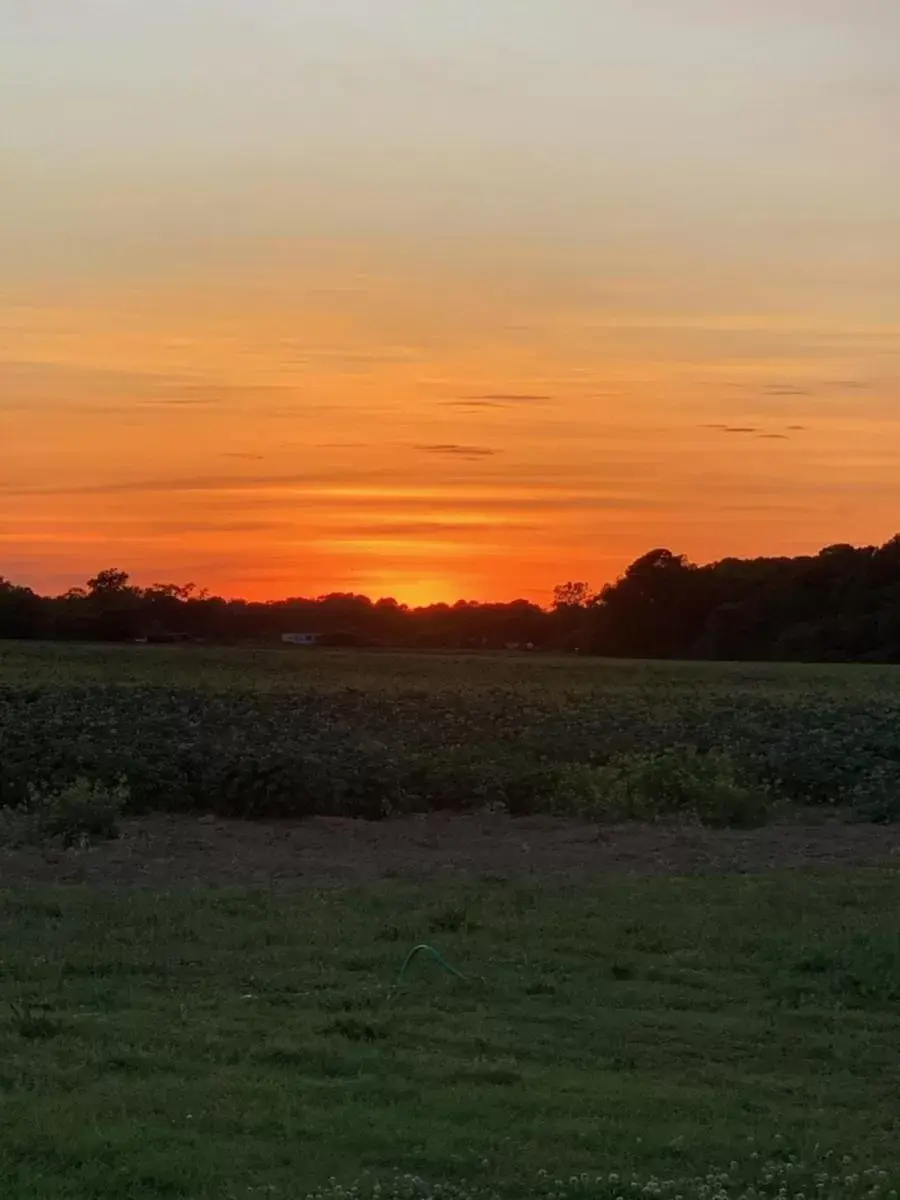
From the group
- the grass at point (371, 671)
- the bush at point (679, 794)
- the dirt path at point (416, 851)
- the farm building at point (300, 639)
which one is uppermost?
the farm building at point (300, 639)

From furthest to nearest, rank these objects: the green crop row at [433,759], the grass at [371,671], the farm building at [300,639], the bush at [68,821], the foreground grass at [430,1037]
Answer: the farm building at [300,639]
the grass at [371,671]
the green crop row at [433,759]
the bush at [68,821]
the foreground grass at [430,1037]

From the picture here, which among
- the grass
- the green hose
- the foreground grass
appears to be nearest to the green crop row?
the foreground grass

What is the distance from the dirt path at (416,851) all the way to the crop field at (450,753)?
0.74 m

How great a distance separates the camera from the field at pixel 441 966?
5.50 m

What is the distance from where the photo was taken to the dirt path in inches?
507

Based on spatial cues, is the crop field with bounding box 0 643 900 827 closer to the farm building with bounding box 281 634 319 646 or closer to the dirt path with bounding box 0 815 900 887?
the dirt path with bounding box 0 815 900 887

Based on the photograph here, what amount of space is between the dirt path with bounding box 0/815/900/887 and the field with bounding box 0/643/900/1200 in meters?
0.07

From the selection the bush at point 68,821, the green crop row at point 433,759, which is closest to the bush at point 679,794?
the green crop row at point 433,759

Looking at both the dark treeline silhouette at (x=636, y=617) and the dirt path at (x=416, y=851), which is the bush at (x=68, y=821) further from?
the dark treeline silhouette at (x=636, y=617)

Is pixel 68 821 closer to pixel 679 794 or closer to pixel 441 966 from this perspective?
pixel 441 966

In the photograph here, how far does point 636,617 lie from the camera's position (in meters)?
91.6

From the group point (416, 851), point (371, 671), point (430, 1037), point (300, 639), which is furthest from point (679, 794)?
point (300, 639)

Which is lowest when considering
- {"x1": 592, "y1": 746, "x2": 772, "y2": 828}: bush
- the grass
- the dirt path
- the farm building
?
the dirt path

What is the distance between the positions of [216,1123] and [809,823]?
41.8 feet
